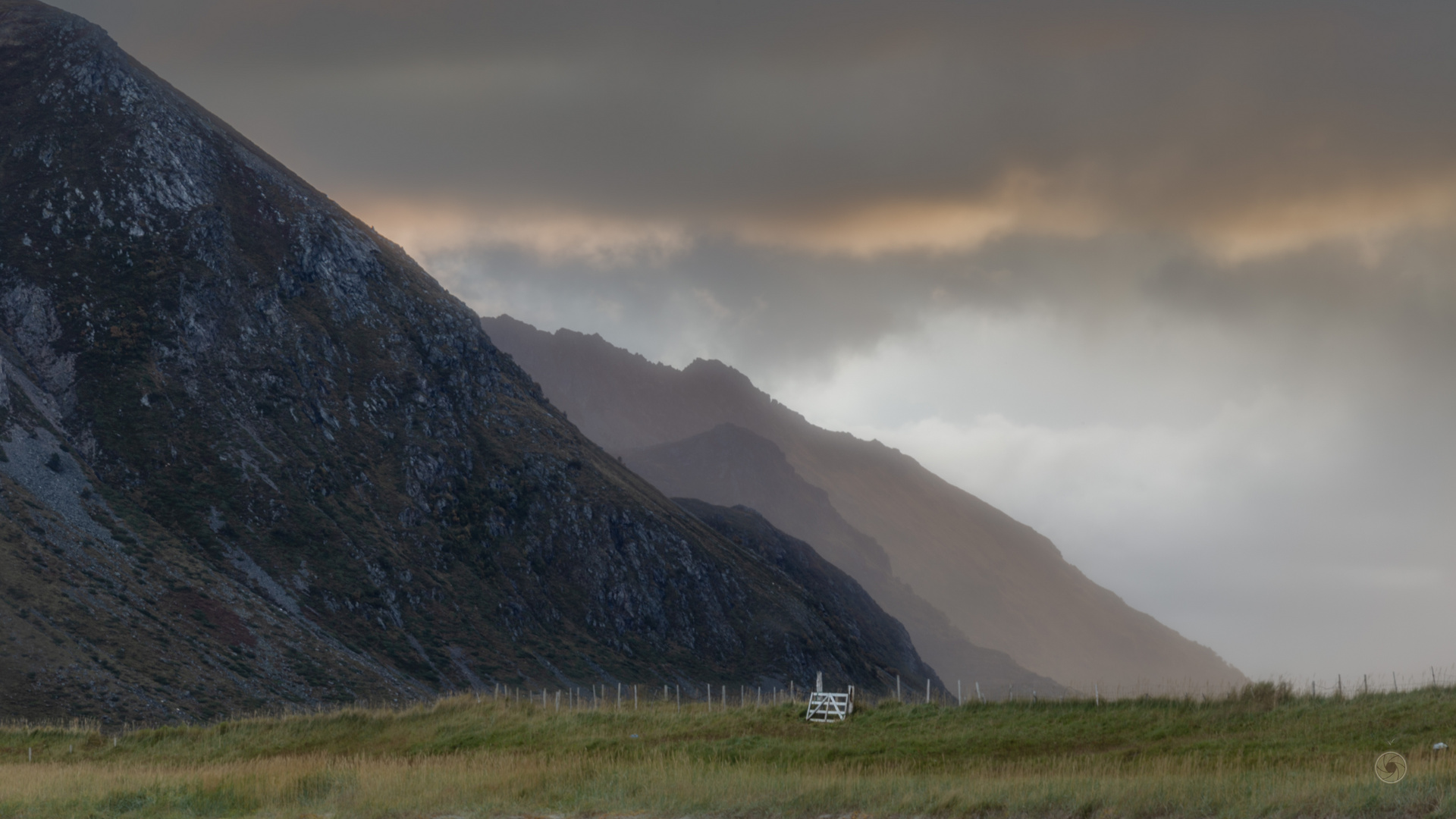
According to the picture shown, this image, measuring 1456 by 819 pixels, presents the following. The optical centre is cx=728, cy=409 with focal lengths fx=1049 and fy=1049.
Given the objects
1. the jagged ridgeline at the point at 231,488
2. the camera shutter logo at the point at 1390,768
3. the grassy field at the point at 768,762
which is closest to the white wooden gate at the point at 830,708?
the grassy field at the point at 768,762

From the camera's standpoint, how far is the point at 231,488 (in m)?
150

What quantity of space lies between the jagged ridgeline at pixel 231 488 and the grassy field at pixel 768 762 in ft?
185

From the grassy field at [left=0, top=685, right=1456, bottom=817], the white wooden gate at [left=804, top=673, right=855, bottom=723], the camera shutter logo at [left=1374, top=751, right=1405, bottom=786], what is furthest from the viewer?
the white wooden gate at [left=804, top=673, right=855, bottom=723]

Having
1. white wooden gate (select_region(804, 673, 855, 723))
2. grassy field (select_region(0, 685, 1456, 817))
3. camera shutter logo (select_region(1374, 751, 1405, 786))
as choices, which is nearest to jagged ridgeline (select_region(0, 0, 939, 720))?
grassy field (select_region(0, 685, 1456, 817))

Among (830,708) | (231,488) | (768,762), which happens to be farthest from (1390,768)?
(231,488)

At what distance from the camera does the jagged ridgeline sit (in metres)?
111

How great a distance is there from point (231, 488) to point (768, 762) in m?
133

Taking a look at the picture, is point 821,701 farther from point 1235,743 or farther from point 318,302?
point 318,302

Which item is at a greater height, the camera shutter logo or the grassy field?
the camera shutter logo

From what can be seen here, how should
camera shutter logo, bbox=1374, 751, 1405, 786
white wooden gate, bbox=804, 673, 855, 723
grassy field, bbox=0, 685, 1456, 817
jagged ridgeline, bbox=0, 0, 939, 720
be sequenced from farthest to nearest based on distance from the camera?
1. jagged ridgeline, bbox=0, 0, 939, 720
2. white wooden gate, bbox=804, 673, 855, 723
3. grassy field, bbox=0, 685, 1456, 817
4. camera shutter logo, bbox=1374, 751, 1405, 786

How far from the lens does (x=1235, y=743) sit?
35656 mm

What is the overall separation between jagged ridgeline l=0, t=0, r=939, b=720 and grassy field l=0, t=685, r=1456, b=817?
56.3 metres

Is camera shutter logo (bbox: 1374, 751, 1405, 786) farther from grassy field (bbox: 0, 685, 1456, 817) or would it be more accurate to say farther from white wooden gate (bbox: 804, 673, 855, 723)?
white wooden gate (bbox: 804, 673, 855, 723)

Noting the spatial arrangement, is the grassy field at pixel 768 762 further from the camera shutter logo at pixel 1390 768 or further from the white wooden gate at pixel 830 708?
the white wooden gate at pixel 830 708
